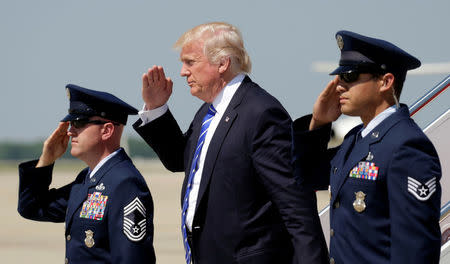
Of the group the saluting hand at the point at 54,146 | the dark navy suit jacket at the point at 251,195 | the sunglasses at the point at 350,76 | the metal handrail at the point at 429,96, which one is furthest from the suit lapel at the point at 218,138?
the metal handrail at the point at 429,96

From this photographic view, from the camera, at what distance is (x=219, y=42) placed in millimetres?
4590

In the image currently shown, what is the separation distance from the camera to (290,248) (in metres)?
4.34

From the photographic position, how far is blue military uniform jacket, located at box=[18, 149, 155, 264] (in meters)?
4.80

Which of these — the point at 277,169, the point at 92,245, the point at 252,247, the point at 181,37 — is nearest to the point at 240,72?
the point at 181,37

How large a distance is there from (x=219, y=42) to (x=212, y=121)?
1.45 ft

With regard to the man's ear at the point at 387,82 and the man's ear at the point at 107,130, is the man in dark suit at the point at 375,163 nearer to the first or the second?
the man's ear at the point at 387,82

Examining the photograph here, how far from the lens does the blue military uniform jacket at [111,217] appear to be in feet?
15.8

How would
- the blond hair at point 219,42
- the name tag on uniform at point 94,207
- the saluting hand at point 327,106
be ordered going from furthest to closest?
the name tag on uniform at point 94,207, the blond hair at point 219,42, the saluting hand at point 327,106

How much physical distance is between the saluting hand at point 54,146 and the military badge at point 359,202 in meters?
2.41

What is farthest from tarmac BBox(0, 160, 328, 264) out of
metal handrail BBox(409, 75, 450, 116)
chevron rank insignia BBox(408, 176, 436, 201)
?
chevron rank insignia BBox(408, 176, 436, 201)

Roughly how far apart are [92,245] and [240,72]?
1.36m

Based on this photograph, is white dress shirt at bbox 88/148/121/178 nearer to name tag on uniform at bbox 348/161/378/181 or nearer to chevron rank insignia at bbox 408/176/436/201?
name tag on uniform at bbox 348/161/378/181

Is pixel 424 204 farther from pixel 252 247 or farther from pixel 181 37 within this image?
pixel 181 37

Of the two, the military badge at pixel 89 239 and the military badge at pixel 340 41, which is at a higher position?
the military badge at pixel 340 41
